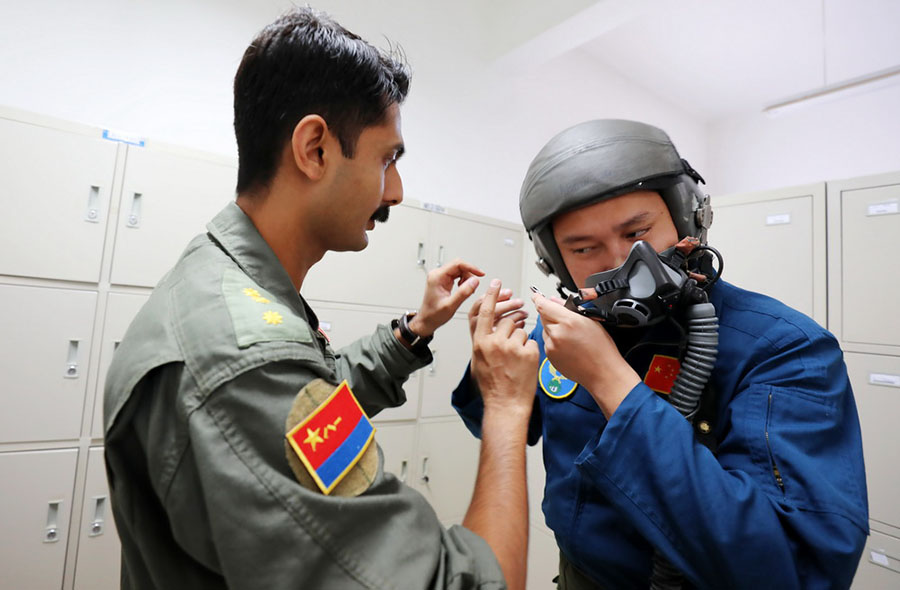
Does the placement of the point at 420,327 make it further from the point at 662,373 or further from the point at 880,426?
the point at 880,426

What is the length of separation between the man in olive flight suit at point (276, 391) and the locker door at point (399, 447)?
1872mm

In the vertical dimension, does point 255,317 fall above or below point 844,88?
below

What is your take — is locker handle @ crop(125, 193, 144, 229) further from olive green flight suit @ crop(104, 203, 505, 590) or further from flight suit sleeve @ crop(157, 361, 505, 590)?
flight suit sleeve @ crop(157, 361, 505, 590)

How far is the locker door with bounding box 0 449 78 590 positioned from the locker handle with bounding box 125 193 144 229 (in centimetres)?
99

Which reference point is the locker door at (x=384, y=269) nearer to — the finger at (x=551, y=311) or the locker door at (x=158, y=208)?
the locker door at (x=158, y=208)

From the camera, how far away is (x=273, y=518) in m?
0.56

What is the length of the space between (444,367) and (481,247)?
2.79ft

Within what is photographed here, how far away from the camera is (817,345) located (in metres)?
0.80

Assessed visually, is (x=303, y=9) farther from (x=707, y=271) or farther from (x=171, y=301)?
(x=707, y=271)

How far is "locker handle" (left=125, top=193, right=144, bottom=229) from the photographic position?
2.04 meters

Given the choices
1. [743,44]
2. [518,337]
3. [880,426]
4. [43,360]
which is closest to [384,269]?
[43,360]

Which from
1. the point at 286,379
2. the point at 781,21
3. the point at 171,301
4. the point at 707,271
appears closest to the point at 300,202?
the point at 171,301

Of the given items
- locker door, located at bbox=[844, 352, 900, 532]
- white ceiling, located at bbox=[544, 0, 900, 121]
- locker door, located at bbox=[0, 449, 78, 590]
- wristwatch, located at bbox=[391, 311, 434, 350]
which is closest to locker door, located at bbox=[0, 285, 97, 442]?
locker door, located at bbox=[0, 449, 78, 590]

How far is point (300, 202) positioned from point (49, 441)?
72.0 inches
